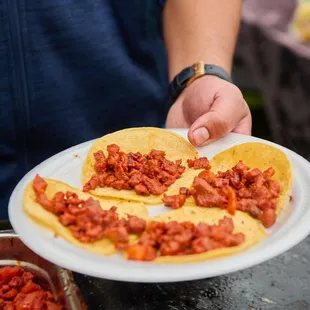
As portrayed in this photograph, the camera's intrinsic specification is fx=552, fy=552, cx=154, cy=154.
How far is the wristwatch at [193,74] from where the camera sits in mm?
2221

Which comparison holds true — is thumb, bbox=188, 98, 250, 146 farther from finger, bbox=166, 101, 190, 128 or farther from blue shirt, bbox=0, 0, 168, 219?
blue shirt, bbox=0, 0, 168, 219

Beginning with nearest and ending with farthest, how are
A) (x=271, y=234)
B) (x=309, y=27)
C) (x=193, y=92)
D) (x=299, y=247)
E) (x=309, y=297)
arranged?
(x=271, y=234), (x=309, y=297), (x=299, y=247), (x=193, y=92), (x=309, y=27)

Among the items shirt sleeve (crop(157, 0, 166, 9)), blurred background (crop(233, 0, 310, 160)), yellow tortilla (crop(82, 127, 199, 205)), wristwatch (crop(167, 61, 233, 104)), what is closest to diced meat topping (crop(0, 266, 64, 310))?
yellow tortilla (crop(82, 127, 199, 205))

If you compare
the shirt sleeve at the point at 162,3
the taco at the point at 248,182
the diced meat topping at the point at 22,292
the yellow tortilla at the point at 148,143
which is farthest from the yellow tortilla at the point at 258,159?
the shirt sleeve at the point at 162,3

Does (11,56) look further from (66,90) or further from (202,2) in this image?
(202,2)

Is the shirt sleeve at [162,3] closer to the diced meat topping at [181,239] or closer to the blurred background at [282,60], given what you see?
the diced meat topping at [181,239]

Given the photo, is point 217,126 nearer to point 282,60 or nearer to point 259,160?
point 259,160

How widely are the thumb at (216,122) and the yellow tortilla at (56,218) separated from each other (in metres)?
0.35

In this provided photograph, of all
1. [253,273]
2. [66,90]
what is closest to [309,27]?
[66,90]

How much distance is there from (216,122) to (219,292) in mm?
568

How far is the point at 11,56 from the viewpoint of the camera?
6.70 ft

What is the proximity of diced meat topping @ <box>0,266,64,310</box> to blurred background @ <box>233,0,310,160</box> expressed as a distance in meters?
2.56

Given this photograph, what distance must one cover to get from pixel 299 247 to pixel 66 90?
1086 millimetres

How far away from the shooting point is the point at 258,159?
1.79 m
